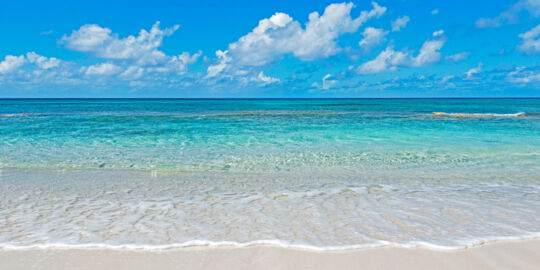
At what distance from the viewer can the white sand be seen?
4121mm

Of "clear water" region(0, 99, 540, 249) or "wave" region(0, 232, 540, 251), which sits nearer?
"wave" region(0, 232, 540, 251)

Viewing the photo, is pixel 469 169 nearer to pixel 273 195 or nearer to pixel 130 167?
pixel 273 195

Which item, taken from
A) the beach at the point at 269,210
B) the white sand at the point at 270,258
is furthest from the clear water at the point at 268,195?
the white sand at the point at 270,258

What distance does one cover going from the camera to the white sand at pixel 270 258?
4121 millimetres

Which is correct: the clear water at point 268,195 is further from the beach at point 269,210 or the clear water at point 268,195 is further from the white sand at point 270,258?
the white sand at point 270,258

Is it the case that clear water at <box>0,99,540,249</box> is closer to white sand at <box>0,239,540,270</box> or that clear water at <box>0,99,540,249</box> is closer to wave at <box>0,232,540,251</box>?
wave at <box>0,232,540,251</box>

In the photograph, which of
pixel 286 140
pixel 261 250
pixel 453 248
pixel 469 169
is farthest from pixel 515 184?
pixel 286 140

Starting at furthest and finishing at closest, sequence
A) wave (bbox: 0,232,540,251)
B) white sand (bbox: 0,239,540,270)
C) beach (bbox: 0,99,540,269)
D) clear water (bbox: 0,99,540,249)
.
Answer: clear water (bbox: 0,99,540,249)
wave (bbox: 0,232,540,251)
beach (bbox: 0,99,540,269)
white sand (bbox: 0,239,540,270)

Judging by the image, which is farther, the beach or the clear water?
the clear water

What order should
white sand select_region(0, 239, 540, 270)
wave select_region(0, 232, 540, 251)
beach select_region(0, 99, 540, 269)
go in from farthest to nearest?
wave select_region(0, 232, 540, 251) → beach select_region(0, 99, 540, 269) → white sand select_region(0, 239, 540, 270)

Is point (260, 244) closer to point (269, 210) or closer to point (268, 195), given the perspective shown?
point (269, 210)

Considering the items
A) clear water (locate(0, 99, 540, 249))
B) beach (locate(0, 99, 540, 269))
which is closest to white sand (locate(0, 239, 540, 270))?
beach (locate(0, 99, 540, 269))

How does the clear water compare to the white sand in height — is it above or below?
above

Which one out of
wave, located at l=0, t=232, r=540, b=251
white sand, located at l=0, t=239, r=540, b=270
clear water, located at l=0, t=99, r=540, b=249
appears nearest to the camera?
white sand, located at l=0, t=239, r=540, b=270
